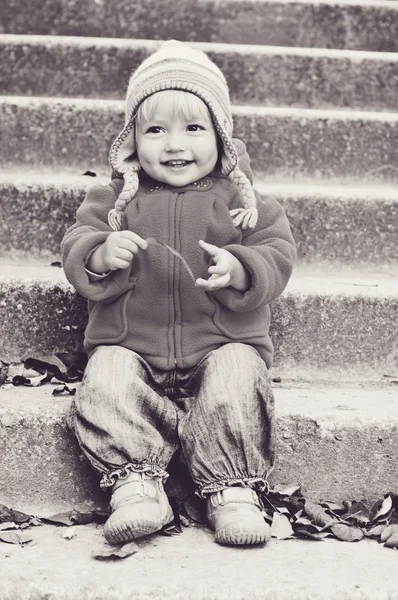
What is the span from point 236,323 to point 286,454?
15.5 inches

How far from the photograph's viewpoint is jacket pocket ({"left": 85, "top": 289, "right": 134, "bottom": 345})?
239 cm

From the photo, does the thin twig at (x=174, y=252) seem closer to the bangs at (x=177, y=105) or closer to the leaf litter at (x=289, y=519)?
the bangs at (x=177, y=105)

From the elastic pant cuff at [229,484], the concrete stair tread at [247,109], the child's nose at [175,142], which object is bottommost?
the elastic pant cuff at [229,484]

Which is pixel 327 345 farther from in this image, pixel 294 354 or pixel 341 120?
pixel 341 120

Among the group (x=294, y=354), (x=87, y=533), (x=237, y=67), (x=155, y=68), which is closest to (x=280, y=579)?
(x=87, y=533)

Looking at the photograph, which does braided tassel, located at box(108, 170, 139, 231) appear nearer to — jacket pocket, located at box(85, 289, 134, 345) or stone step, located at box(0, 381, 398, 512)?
jacket pocket, located at box(85, 289, 134, 345)

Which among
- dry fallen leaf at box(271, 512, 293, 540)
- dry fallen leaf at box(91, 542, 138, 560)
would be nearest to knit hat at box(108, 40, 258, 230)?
dry fallen leaf at box(271, 512, 293, 540)

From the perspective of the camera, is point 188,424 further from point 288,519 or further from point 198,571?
point 198,571

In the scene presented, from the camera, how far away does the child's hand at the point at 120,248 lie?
2.28m

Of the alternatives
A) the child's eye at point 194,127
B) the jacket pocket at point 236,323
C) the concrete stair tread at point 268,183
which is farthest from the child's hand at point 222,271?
the concrete stair tread at point 268,183

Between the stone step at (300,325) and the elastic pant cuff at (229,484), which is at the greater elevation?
the stone step at (300,325)

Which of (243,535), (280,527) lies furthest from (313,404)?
(243,535)

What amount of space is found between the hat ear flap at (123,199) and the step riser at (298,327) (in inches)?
15.0

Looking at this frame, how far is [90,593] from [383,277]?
1735 mm
